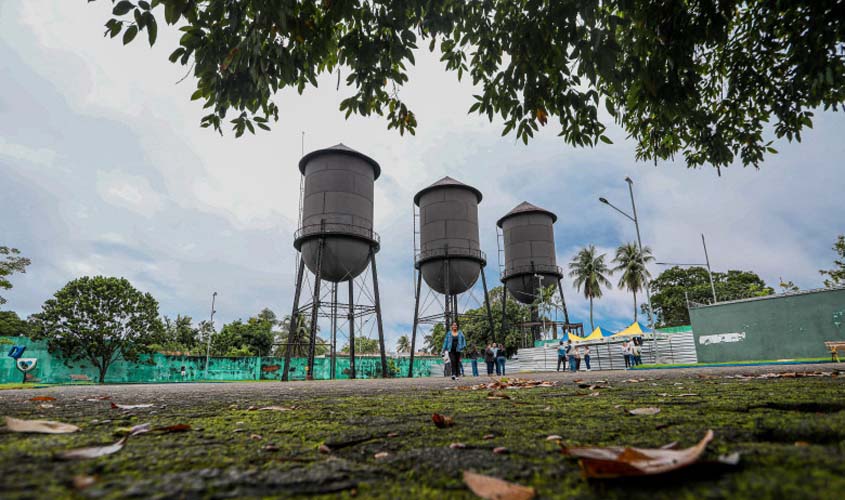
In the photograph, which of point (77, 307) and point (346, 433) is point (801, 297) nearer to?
point (346, 433)

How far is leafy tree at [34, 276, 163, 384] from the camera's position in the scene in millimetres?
27703

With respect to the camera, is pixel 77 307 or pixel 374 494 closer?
pixel 374 494

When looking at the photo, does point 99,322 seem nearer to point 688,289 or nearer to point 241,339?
point 241,339

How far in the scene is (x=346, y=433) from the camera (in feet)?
5.00

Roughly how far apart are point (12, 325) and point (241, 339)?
16.4 meters

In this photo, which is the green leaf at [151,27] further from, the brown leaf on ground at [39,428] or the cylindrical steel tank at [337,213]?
the cylindrical steel tank at [337,213]

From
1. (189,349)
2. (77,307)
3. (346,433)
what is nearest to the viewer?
(346,433)

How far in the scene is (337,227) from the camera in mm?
19000

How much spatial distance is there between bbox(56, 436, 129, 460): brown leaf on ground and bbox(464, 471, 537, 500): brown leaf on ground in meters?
0.90

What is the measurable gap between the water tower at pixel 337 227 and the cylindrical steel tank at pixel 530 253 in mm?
11693

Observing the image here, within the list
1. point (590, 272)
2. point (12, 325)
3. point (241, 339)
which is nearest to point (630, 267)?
point (590, 272)

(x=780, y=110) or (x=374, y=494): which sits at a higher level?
(x=780, y=110)

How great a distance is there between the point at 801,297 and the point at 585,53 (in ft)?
63.7

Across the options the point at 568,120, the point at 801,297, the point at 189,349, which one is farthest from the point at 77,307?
the point at 801,297
